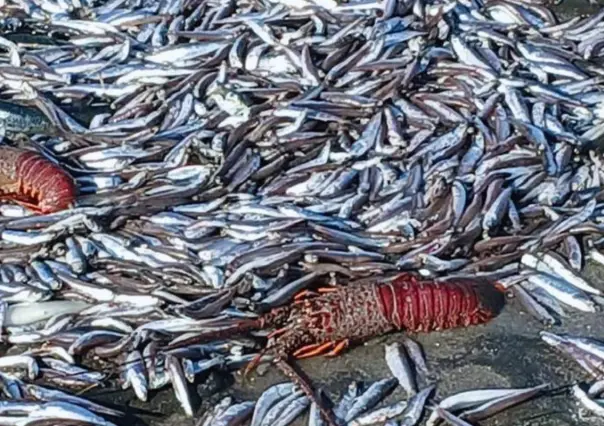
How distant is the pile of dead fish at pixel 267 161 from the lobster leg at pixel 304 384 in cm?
20

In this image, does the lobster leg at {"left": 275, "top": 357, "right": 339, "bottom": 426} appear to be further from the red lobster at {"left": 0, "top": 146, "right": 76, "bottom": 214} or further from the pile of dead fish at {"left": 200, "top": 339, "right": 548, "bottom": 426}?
the red lobster at {"left": 0, "top": 146, "right": 76, "bottom": 214}

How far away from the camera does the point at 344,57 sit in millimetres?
8352

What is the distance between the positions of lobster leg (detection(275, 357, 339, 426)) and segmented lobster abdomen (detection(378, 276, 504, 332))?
560 millimetres

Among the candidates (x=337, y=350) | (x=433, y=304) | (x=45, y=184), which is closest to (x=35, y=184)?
(x=45, y=184)

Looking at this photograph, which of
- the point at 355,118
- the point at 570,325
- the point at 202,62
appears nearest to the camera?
the point at 570,325

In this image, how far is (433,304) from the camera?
6.48m

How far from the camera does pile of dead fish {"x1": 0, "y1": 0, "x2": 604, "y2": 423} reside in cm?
654

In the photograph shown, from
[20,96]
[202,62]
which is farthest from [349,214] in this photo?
[20,96]

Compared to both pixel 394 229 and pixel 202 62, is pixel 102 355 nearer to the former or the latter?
pixel 394 229

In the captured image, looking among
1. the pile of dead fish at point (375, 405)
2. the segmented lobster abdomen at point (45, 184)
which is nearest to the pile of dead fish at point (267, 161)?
the segmented lobster abdomen at point (45, 184)

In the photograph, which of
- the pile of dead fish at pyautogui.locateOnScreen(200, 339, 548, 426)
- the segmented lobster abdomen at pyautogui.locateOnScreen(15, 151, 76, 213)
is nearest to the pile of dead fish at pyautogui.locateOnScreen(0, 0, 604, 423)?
the segmented lobster abdomen at pyautogui.locateOnScreen(15, 151, 76, 213)

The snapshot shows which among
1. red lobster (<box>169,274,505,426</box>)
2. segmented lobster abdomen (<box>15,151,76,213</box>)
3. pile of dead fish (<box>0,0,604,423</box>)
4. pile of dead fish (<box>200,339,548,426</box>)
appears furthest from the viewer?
segmented lobster abdomen (<box>15,151,76,213</box>)

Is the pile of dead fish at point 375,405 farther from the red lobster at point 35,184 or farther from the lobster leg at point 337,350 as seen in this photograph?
the red lobster at point 35,184

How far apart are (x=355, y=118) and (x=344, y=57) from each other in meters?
0.63
